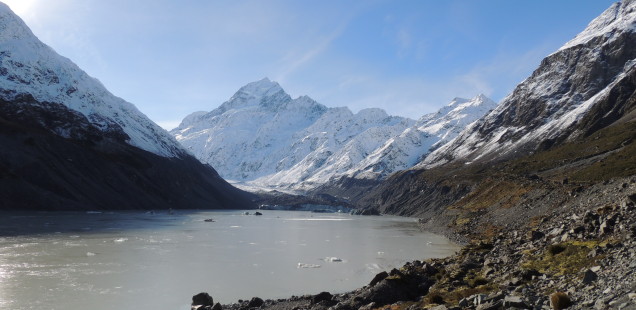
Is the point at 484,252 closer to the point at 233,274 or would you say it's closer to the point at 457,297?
the point at 457,297

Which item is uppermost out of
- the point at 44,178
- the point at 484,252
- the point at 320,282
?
the point at 44,178

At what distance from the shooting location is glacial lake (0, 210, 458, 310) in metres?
39.4

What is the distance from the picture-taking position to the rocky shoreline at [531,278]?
18.6m

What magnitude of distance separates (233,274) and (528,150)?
560ft

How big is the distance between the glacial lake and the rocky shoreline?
789cm

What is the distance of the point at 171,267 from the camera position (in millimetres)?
54656

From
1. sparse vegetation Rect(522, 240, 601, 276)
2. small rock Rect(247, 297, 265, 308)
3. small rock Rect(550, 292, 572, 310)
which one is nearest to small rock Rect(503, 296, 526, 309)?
small rock Rect(550, 292, 572, 310)

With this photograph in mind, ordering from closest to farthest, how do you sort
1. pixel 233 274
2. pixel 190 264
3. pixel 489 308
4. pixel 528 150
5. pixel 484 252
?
pixel 489 308
pixel 484 252
pixel 233 274
pixel 190 264
pixel 528 150

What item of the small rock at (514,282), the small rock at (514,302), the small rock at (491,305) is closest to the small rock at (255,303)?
the small rock at (514,282)

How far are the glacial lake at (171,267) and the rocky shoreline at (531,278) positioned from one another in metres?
7.89

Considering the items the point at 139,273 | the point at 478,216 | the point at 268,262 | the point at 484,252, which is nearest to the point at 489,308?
the point at 484,252

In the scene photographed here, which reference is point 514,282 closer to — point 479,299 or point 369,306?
point 479,299

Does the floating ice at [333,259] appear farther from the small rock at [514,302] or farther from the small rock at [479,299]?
the small rock at [514,302]

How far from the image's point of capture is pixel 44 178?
17362 centimetres
